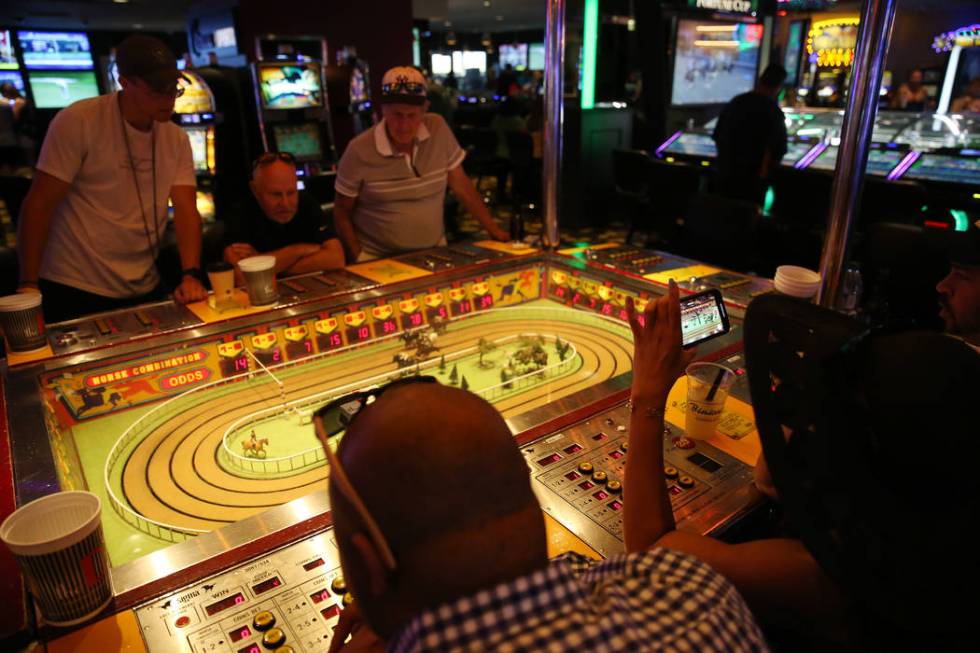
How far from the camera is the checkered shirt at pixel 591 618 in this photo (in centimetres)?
61

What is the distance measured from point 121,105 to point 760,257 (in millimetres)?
5024

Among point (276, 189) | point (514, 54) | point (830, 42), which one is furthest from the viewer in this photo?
point (514, 54)

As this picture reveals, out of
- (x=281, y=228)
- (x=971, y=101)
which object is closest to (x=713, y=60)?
(x=971, y=101)

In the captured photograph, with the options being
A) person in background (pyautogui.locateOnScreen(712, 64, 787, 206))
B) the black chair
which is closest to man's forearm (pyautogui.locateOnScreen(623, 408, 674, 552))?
the black chair

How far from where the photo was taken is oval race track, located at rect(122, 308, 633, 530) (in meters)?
1.59

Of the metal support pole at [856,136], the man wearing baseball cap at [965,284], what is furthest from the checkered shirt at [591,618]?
the metal support pole at [856,136]

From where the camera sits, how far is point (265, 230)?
2.88 m

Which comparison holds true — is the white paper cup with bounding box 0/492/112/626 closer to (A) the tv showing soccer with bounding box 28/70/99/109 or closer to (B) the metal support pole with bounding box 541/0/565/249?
(B) the metal support pole with bounding box 541/0/565/249

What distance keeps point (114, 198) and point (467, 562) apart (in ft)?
7.97

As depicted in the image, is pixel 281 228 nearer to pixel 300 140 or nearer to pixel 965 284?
pixel 965 284

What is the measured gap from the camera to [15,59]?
1076cm

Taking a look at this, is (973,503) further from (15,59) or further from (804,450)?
(15,59)

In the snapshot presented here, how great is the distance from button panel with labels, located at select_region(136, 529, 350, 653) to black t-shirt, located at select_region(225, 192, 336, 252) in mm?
1998

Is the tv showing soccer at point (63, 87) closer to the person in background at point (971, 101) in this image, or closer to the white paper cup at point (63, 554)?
the white paper cup at point (63, 554)
